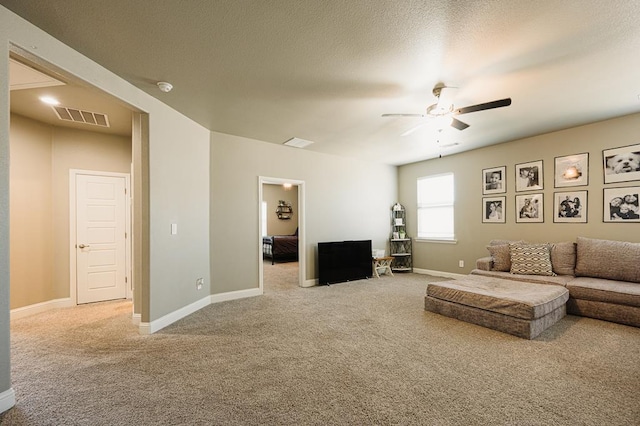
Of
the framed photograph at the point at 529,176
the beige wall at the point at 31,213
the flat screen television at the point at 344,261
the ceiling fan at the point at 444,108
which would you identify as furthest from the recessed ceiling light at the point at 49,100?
the framed photograph at the point at 529,176

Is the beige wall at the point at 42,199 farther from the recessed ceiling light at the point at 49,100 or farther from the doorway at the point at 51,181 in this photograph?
the recessed ceiling light at the point at 49,100

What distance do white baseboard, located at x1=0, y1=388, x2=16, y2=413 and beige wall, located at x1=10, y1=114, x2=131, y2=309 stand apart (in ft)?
8.79

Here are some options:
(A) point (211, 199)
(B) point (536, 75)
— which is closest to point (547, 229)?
(B) point (536, 75)

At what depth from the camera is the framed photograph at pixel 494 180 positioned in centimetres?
538

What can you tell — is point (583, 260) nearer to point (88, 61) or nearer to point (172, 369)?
point (172, 369)

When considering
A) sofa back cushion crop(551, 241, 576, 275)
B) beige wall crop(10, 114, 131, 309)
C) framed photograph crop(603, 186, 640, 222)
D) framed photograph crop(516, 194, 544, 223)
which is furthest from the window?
beige wall crop(10, 114, 131, 309)

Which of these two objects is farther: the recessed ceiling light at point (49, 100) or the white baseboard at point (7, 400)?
the recessed ceiling light at point (49, 100)

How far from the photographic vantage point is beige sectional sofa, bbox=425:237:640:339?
3.09 metres

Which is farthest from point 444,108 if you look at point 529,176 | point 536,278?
point 529,176

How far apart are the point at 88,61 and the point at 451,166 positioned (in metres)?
6.17

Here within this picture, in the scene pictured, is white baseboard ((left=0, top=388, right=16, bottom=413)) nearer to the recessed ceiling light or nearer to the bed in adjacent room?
the recessed ceiling light

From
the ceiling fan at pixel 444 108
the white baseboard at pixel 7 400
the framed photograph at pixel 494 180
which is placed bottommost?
the white baseboard at pixel 7 400

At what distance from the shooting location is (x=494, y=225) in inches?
217

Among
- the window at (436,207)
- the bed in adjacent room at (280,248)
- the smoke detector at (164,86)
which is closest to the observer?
the smoke detector at (164,86)
